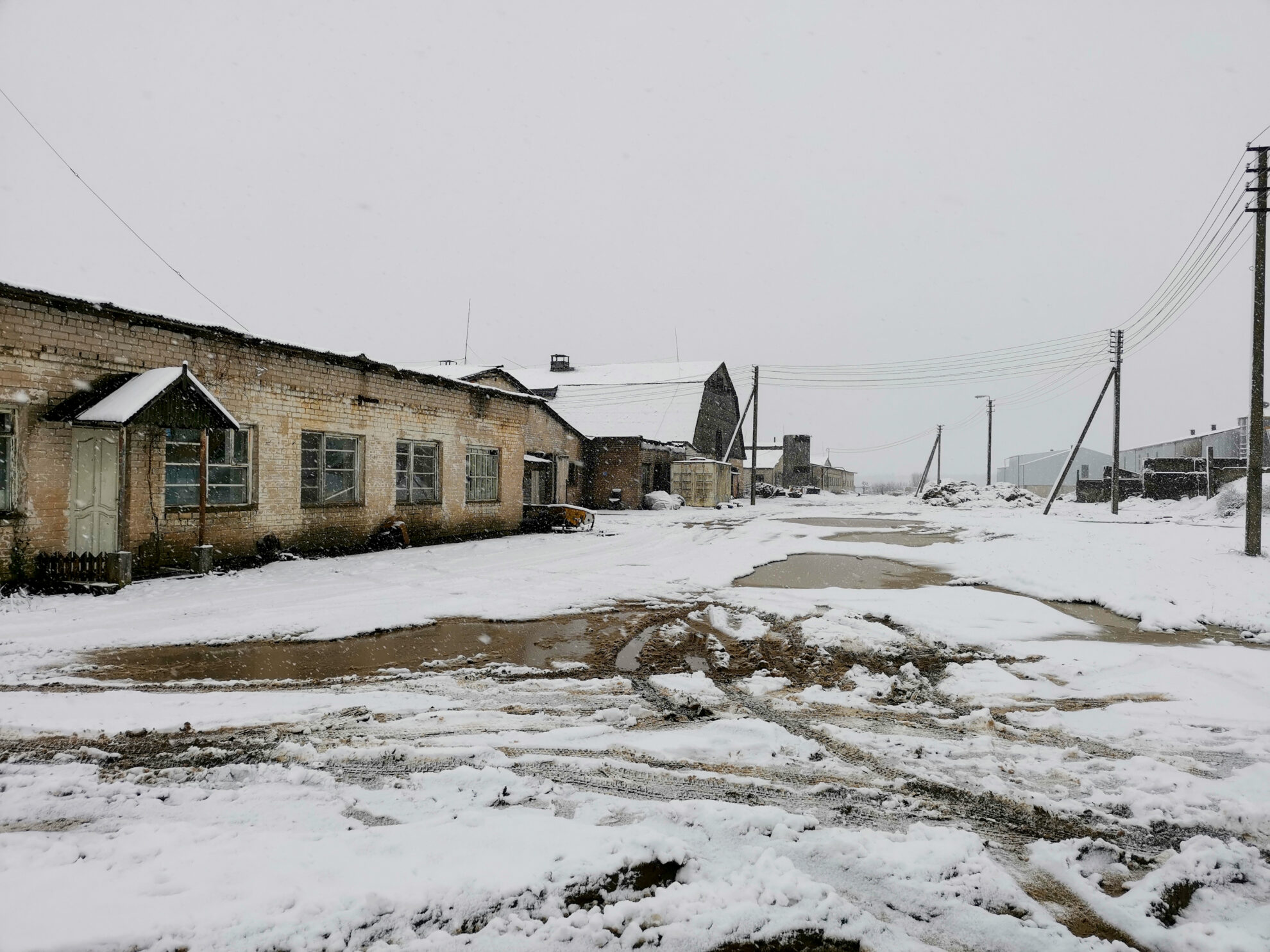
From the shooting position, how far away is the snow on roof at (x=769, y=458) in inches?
2488

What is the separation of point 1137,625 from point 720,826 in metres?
7.19

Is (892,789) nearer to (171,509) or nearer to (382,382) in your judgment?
(171,509)

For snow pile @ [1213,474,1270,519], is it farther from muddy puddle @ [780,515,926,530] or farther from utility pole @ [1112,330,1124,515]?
muddy puddle @ [780,515,926,530]

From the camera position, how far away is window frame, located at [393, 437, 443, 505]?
14.2 metres

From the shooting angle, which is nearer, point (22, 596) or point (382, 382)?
point (22, 596)

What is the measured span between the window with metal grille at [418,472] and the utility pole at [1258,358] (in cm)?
1647

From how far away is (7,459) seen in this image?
8.06 metres

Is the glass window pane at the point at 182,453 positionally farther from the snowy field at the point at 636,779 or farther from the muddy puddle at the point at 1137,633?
the muddy puddle at the point at 1137,633

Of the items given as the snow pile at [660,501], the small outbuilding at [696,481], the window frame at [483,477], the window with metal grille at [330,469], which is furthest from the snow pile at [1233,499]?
the window with metal grille at [330,469]

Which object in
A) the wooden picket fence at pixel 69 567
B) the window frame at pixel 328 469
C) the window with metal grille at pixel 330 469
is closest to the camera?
the wooden picket fence at pixel 69 567

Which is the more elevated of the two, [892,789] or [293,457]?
[293,457]

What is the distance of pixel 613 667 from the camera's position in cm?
580

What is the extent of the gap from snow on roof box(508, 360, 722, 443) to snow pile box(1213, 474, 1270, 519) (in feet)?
73.2

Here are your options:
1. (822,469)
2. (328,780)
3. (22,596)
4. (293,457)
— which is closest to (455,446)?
(293,457)
